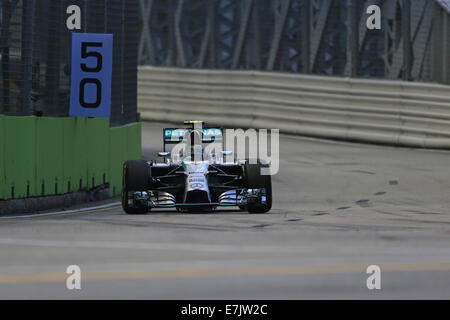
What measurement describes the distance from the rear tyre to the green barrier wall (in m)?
1.83

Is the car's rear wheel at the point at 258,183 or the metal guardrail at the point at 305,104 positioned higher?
the metal guardrail at the point at 305,104

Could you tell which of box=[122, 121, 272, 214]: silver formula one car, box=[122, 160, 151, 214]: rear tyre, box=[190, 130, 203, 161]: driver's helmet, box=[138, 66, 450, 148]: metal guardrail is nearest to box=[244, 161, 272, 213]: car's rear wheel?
box=[122, 121, 272, 214]: silver formula one car

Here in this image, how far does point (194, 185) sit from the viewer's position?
15.8 metres

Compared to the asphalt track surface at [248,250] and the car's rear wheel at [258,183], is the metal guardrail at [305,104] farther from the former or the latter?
the car's rear wheel at [258,183]

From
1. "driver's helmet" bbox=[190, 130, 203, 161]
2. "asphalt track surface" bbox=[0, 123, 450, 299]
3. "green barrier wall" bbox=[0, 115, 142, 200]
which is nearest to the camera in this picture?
"asphalt track surface" bbox=[0, 123, 450, 299]

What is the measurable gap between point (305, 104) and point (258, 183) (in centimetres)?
1379

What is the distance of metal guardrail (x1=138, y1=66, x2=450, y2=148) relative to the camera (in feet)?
87.6

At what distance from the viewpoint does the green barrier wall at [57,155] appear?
55.2 feet

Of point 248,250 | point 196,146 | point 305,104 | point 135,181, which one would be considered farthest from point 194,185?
point 305,104

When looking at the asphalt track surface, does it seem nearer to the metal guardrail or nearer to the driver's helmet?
the driver's helmet

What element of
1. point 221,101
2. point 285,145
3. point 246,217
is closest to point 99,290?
point 246,217

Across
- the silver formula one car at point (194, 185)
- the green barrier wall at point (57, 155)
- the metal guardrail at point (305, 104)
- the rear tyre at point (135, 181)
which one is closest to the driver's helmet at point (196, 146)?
the silver formula one car at point (194, 185)

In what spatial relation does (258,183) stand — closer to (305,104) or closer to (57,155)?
(57,155)

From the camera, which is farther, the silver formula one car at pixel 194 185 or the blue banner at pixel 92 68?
the blue banner at pixel 92 68
